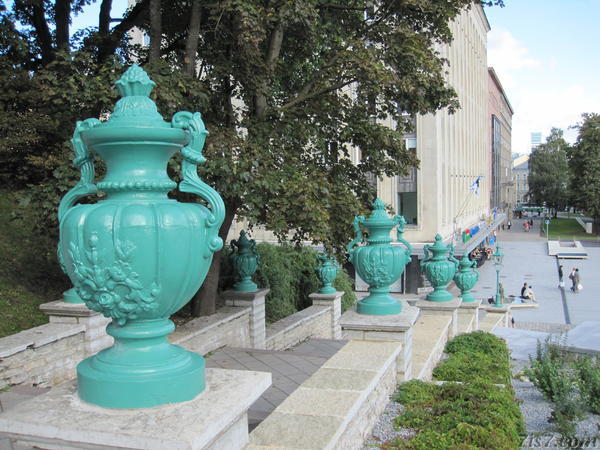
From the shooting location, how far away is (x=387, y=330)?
220 inches

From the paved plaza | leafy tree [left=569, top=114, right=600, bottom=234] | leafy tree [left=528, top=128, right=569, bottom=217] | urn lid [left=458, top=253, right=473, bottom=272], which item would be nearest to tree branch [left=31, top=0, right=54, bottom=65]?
urn lid [left=458, top=253, right=473, bottom=272]

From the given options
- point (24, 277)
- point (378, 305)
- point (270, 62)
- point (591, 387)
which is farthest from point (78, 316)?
point (591, 387)

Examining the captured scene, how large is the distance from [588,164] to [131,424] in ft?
191

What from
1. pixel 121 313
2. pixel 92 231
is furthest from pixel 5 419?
pixel 92 231

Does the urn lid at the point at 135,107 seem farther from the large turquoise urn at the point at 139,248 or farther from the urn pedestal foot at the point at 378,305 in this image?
the urn pedestal foot at the point at 378,305

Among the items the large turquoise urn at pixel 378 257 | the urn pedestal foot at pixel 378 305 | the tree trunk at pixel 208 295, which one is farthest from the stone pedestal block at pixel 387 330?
the tree trunk at pixel 208 295

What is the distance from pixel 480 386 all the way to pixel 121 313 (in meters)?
3.82

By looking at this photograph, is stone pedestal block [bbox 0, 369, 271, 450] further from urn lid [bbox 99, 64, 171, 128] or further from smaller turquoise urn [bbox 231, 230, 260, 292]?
smaller turquoise urn [bbox 231, 230, 260, 292]

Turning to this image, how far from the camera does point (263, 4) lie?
31.6 feet

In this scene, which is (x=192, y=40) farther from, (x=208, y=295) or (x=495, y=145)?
(x=495, y=145)

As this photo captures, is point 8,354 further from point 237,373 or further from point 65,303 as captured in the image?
point 237,373

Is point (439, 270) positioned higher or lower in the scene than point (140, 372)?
lower

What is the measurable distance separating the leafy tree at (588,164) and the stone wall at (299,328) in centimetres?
4682

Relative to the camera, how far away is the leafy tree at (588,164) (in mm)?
52375
